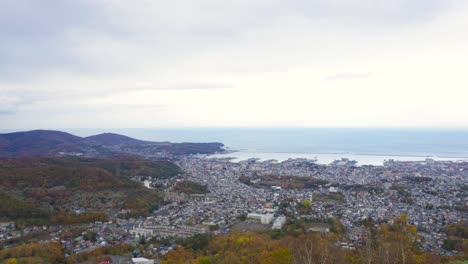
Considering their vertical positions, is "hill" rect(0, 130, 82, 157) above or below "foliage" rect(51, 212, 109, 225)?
above

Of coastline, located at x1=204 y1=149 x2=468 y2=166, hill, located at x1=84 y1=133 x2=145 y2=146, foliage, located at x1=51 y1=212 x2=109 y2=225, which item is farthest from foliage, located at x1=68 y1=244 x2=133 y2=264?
hill, located at x1=84 y1=133 x2=145 y2=146

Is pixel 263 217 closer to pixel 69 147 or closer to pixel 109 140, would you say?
pixel 69 147

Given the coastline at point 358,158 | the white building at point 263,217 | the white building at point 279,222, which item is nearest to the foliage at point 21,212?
the white building at point 263,217

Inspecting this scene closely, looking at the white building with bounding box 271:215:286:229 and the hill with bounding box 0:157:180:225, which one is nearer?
the white building with bounding box 271:215:286:229

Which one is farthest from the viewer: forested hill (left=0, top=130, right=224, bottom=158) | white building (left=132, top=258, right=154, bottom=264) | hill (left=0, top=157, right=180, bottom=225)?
forested hill (left=0, top=130, right=224, bottom=158)

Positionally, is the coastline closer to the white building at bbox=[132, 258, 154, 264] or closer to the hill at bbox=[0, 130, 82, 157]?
the hill at bbox=[0, 130, 82, 157]

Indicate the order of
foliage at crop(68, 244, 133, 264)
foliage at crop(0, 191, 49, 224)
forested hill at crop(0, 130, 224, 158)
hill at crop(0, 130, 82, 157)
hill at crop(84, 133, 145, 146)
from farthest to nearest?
hill at crop(84, 133, 145, 146), hill at crop(0, 130, 82, 157), forested hill at crop(0, 130, 224, 158), foliage at crop(0, 191, 49, 224), foliage at crop(68, 244, 133, 264)

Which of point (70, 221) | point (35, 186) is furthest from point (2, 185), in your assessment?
point (70, 221)

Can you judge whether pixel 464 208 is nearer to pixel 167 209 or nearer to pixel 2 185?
pixel 167 209

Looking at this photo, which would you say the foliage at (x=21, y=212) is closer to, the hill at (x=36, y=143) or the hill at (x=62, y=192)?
the hill at (x=62, y=192)
